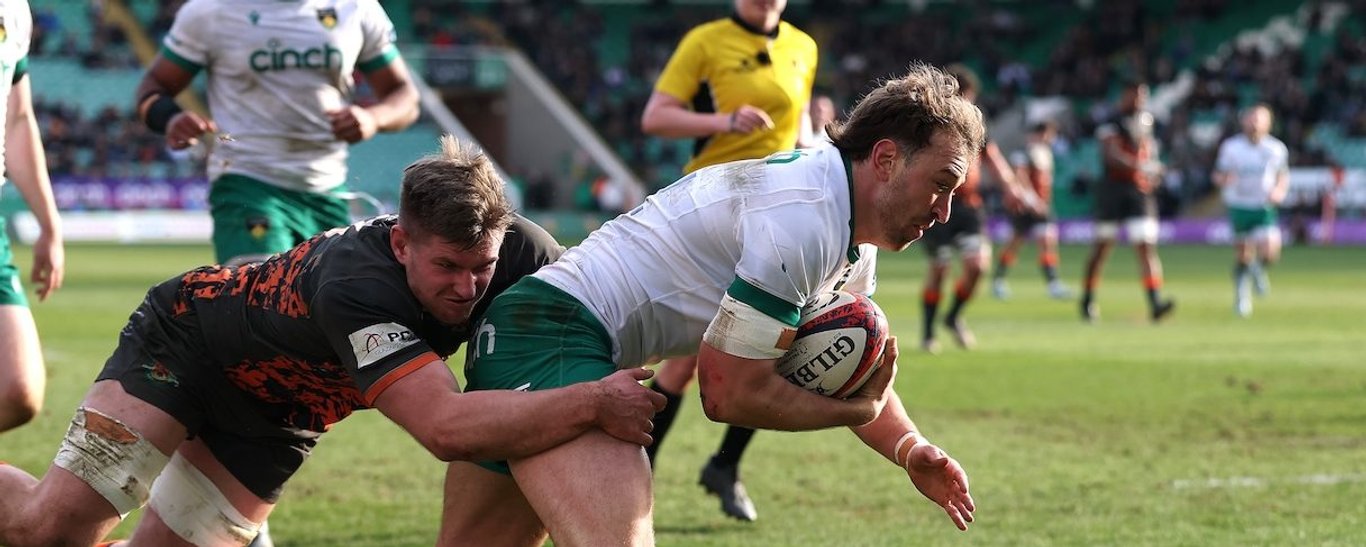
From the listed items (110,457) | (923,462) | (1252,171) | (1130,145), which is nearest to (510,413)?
(923,462)

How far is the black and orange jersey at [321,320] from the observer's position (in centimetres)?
425

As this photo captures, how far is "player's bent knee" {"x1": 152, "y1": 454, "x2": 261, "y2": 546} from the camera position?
500 centimetres

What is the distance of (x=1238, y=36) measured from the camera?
145ft

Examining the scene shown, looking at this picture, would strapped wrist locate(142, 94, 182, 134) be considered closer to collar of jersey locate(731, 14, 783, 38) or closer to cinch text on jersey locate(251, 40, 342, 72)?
cinch text on jersey locate(251, 40, 342, 72)

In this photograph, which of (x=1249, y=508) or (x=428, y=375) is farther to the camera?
(x=1249, y=508)

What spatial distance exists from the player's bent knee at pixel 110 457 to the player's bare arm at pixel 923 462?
2031 millimetres

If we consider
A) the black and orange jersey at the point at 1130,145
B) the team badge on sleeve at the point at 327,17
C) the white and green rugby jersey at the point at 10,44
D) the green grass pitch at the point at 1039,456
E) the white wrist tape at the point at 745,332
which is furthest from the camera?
the black and orange jersey at the point at 1130,145

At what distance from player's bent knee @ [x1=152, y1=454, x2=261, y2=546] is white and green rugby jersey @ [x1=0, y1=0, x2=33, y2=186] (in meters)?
1.42

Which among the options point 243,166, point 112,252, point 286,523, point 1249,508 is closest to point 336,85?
point 243,166

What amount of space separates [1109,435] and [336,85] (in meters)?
4.59

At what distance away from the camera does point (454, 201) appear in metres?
4.20

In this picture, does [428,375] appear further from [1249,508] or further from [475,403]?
[1249,508]

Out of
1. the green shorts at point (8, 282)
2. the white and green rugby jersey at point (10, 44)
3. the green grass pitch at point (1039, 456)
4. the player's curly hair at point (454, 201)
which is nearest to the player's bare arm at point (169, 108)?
the white and green rugby jersey at point (10, 44)

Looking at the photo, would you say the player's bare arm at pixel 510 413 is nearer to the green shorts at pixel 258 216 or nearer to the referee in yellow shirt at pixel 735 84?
the green shorts at pixel 258 216
